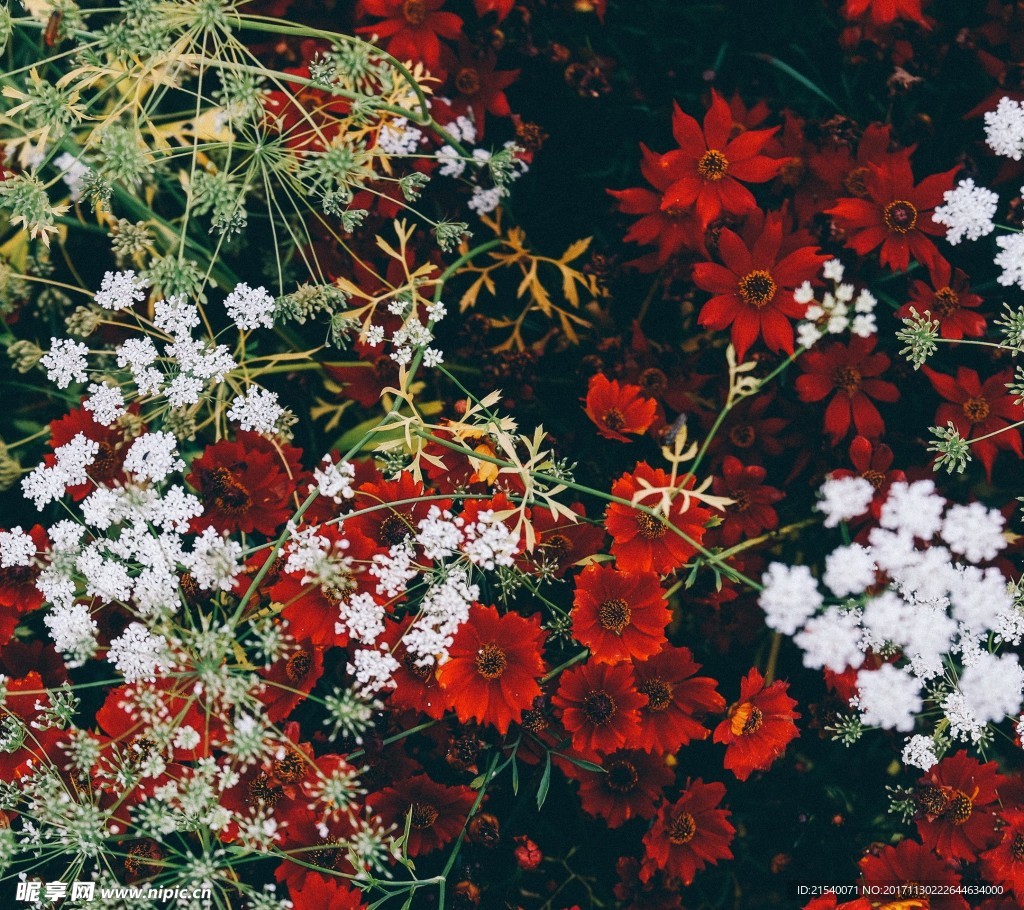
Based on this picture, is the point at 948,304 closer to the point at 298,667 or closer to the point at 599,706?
the point at 599,706

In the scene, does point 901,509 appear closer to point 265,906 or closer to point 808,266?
point 808,266

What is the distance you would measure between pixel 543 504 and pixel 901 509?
544 mm

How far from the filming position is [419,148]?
5.85 feet

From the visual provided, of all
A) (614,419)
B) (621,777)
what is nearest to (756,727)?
(621,777)

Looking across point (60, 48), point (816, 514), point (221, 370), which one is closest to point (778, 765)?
point (816, 514)

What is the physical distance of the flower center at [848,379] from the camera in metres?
1.65

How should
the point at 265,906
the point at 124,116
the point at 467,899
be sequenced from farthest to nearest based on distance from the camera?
1. the point at 124,116
2. the point at 467,899
3. the point at 265,906

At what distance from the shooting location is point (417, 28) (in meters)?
1.69

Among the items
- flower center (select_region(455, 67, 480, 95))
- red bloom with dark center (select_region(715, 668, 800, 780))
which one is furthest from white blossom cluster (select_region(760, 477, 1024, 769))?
flower center (select_region(455, 67, 480, 95))

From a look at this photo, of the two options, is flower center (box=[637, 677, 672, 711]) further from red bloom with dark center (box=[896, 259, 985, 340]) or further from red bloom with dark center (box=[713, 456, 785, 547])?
red bloom with dark center (box=[896, 259, 985, 340])

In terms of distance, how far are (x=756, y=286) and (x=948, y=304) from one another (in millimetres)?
358

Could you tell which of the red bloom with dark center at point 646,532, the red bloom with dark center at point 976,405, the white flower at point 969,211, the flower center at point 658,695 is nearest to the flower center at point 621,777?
the flower center at point 658,695

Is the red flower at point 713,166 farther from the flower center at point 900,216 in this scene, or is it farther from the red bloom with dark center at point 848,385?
the red bloom with dark center at point 848,385

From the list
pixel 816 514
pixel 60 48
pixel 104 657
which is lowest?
pixel 104 657
